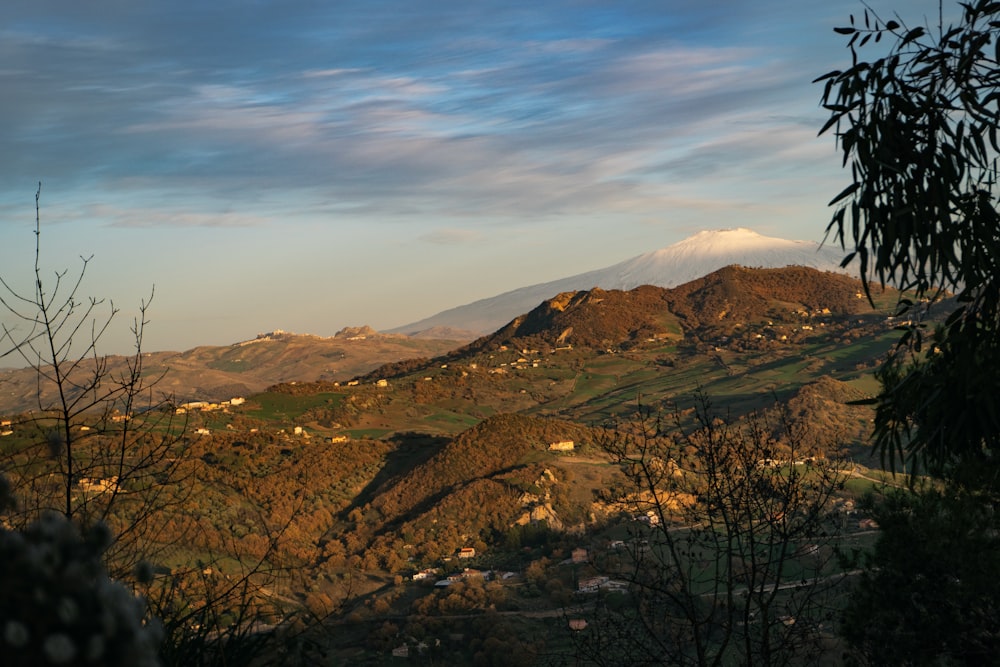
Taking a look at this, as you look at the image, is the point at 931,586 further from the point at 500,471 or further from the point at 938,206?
the point at 500,471

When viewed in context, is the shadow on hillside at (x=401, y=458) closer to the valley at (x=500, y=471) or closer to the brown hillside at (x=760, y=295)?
the valley at (x=500, y=471)

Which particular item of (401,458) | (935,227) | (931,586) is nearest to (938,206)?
(935,227)

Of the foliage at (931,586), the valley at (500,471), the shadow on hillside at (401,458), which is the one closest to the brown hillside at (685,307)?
the valley at (500,471)

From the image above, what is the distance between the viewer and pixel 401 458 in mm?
71875

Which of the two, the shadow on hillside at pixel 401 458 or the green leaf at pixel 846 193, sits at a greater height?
the green leaf at pixel 846 193

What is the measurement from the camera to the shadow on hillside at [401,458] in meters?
64.7

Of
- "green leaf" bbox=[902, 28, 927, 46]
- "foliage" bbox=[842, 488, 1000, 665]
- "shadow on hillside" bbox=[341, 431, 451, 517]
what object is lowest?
"shadow on hillside" bbox=[341, 431, 451, 517]

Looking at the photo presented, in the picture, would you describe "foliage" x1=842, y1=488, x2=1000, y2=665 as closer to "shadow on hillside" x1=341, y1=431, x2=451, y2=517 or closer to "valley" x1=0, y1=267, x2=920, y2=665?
"valley" x1=0, y1=267, x2=920, y2=665

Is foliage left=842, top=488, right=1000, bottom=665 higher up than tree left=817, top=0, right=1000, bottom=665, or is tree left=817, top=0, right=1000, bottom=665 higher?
tree left=817, top=0, right=1000, bottom=665

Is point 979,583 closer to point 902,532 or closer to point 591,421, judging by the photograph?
point 902,532

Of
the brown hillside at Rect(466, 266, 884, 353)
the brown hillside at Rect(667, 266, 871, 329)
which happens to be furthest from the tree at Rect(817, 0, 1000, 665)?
the brown hillside at Rect(667, 266, 871, 329)

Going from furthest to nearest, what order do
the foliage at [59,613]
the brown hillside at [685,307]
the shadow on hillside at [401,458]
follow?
the brown hillside at [685,307], the shadow on hillside at [401,458], the foliage at [59,613]

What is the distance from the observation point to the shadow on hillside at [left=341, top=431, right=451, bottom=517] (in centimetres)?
6469

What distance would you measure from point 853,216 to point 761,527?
312 cm
